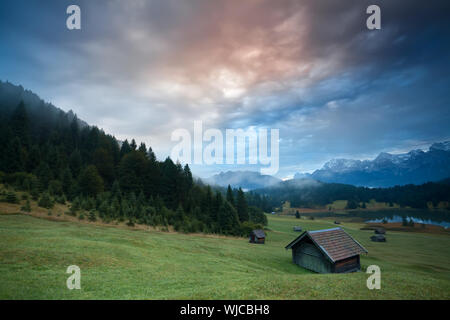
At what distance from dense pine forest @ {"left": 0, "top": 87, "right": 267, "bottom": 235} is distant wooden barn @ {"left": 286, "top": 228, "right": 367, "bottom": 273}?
1101 inches

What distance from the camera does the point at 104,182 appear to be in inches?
2368

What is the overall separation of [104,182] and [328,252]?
6147 cm

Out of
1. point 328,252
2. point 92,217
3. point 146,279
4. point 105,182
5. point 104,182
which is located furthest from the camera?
point 105,182

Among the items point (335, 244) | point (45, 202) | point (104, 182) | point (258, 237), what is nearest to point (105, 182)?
point (104, 182)

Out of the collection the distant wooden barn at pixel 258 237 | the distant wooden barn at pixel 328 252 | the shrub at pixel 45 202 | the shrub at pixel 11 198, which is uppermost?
the shrub at pixel 11 198

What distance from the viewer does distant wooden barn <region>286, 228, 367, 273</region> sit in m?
23.8

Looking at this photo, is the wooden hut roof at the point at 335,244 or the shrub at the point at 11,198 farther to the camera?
the shrub at the point at 11,198

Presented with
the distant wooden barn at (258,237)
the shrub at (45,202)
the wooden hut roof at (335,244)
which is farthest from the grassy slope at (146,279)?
the distant wooden barn at (258,237)

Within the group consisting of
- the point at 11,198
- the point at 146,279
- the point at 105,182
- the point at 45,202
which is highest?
the point at 105,182

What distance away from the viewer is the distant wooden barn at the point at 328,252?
23844mm

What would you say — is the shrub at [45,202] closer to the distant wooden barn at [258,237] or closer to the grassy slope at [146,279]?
the grassy slope at [146,279]

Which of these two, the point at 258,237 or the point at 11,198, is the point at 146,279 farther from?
the point at 11,198

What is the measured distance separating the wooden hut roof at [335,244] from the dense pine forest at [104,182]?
30.3 m
